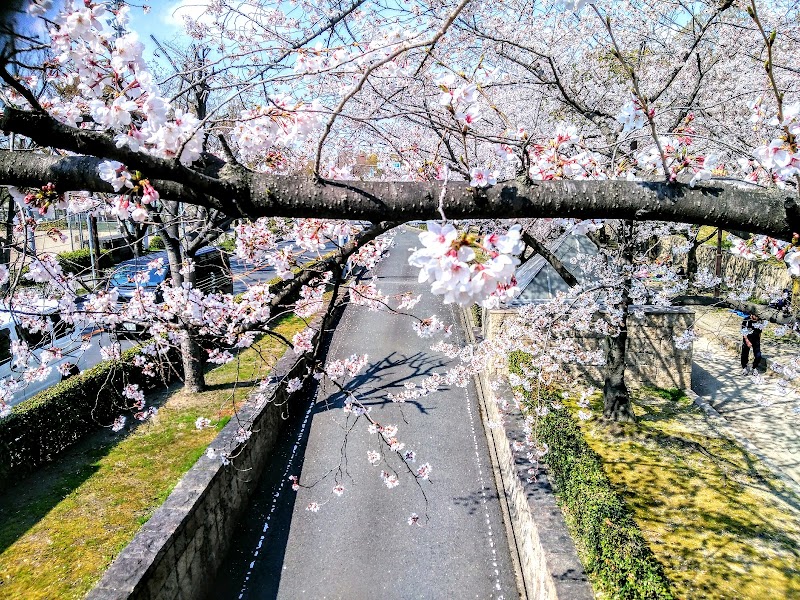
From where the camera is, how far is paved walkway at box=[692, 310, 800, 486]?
26.8 ft

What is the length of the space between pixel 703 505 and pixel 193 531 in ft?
20.2

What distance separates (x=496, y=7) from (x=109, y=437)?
882 centimetres

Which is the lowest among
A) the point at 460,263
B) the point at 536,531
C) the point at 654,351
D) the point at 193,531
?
the point at 193,531

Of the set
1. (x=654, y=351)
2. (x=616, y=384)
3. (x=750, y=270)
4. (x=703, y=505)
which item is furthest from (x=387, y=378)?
(x=750, y=270)

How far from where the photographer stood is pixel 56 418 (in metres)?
7.41

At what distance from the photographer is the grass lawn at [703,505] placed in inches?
213

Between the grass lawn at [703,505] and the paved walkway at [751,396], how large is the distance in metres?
0.60

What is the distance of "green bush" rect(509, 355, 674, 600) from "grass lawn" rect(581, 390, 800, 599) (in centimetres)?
116

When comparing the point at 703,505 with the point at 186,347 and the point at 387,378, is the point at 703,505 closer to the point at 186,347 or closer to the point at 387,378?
the point at 387,378

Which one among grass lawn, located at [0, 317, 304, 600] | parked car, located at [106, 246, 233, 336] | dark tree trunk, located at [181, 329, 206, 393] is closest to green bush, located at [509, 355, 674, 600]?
grass lawn, located at [0, 317, 304, 600]

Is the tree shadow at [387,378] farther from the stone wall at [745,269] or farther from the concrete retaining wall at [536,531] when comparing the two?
the stone wall at [745,269]

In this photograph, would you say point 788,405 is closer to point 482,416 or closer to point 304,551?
point 482,416

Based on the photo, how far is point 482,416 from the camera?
30.9ft

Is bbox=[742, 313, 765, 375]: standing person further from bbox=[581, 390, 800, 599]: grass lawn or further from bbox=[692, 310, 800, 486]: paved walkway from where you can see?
bbox=[581, 390, 800, 599]: grass lawn
